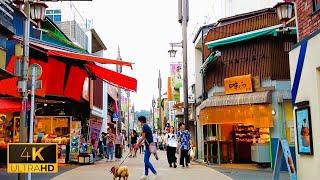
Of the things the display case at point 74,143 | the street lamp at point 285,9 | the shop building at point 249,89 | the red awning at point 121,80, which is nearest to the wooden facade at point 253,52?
the shop building at point 249,89

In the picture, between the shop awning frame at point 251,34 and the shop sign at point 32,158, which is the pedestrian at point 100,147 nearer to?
the shop awning frame at point 251,34

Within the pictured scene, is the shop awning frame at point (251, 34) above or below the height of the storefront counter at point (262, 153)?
above

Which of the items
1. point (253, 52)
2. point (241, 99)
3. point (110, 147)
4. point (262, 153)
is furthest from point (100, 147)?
point (253, 52)

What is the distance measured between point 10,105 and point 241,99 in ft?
29.8

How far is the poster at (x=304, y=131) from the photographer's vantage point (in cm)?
1092

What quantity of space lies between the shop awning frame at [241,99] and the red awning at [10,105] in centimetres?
811

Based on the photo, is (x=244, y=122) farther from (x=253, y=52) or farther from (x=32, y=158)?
(x=32, y=158)

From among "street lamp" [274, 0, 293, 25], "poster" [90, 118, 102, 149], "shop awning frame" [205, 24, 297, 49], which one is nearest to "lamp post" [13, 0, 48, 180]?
"street lamp" [274, 0, 293, 25]

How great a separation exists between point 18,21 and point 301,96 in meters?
8.99

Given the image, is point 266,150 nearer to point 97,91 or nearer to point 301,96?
point 301,96

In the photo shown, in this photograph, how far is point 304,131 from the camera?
36.7ft

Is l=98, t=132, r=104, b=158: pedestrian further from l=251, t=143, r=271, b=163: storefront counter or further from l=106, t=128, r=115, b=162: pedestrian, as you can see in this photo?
l=251, t=143, r=271, b=163: storefront counter

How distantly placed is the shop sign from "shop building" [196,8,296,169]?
11.0m

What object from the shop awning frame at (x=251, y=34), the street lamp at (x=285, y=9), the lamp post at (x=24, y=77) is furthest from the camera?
the shop awning frame at (x=251, y=34)
